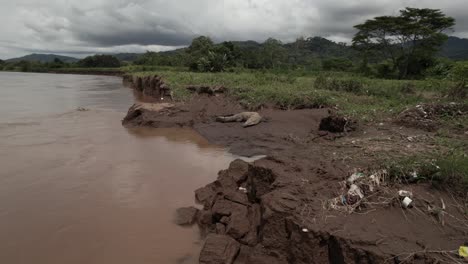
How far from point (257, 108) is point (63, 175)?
26.4 ft

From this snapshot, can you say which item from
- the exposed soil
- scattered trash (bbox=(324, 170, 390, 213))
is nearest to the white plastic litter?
scattered trash (bbox=(324, 170, 390, 213))

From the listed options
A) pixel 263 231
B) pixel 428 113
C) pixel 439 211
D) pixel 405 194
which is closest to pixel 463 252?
pixel 439 211

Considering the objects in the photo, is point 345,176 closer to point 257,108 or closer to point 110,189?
point 110,189

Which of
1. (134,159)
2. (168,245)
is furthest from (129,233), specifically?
(134,159)

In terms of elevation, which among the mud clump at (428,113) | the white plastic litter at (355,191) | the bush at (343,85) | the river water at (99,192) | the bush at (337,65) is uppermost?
the bush at (337,65)

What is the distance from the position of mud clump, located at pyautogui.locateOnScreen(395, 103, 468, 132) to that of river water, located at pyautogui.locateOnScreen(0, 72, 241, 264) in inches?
192

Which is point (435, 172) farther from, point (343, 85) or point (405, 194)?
point (343, 85)

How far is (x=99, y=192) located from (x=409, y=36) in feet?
87.8

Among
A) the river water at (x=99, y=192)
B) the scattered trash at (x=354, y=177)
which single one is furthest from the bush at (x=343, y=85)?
the scattered trash at (x=354, y=177)

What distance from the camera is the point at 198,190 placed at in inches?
249

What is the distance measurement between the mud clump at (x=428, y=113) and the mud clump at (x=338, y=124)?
124 centimetres

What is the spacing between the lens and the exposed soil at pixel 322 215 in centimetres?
326

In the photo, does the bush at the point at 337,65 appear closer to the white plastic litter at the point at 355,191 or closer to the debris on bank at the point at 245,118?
the debris on bank at the point at 245,118

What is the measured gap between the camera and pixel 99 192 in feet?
20.6
